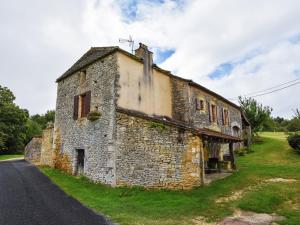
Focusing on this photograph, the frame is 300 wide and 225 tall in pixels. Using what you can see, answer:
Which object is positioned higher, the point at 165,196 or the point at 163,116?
the point at 163,116

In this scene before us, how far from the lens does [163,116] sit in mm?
15602

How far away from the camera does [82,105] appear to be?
15.1 metres

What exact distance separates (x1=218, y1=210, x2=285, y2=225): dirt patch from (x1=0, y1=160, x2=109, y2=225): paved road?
12.1ft

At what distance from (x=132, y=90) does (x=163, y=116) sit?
315cm

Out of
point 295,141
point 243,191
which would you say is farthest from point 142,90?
point 295,141

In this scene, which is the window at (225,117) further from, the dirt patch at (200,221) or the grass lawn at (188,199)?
the dirt patch at (200,221)

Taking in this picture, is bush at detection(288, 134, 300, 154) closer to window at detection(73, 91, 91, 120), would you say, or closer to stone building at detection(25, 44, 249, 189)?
stone building at detection(25, 44, 249, 189)

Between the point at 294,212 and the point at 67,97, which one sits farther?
the point at 67,97

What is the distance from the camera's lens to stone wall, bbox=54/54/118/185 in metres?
12.1

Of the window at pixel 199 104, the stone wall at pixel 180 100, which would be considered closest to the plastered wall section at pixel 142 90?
the stone wall at pixel 180 100

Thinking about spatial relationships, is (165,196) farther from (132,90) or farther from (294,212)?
(132,90)

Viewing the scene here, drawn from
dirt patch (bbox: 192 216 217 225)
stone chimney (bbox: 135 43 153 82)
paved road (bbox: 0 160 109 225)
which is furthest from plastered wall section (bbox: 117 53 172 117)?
dirt patch (bbox: 192 216 217 225)

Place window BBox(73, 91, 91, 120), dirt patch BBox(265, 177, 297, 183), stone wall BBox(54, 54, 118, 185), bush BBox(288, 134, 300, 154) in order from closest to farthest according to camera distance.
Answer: dirt patch BBox(265, 177, 297, 183) < stone wall BBox(54, 54, 118, 185) < window BBox(73, 91, 91, 120) < bush BBox(288, 134, 300, 154)

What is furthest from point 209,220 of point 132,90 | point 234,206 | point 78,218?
point 132,90
